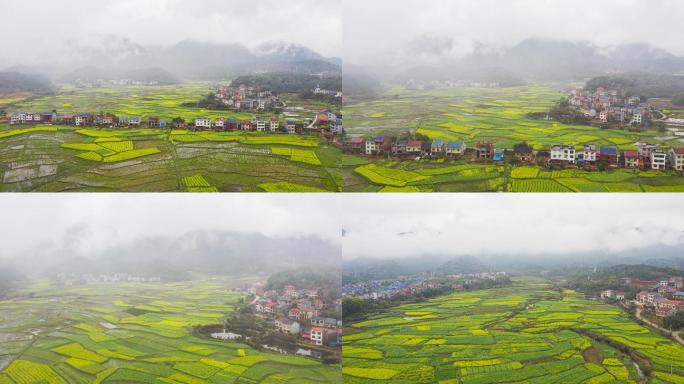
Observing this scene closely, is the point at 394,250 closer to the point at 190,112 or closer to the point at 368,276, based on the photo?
the point at 368,276

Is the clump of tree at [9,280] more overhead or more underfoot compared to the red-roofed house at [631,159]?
more underfoot

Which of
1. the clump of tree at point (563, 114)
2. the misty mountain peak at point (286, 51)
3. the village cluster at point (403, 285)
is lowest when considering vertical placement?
the village cluster at point (403, 285)

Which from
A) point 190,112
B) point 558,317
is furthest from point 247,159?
point 558,317

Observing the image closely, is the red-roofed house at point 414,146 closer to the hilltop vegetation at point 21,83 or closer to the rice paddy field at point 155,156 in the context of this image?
the rice paddy field at point 155,156

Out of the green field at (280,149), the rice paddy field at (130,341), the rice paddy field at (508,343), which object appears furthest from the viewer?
the green field at (280,149)

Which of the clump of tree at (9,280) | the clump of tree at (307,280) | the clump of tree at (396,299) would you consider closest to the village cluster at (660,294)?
the clump of tree at (396,299)

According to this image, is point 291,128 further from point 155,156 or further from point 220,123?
point 155,156

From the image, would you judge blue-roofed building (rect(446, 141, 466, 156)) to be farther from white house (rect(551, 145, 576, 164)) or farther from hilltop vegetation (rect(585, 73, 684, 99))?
Answer: hilltop vegetation (rect(585, 73, 684, 99))
